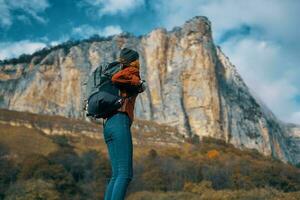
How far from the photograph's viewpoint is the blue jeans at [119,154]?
4293 mm

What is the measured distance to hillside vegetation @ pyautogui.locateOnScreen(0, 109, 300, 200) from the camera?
51094 millimetres

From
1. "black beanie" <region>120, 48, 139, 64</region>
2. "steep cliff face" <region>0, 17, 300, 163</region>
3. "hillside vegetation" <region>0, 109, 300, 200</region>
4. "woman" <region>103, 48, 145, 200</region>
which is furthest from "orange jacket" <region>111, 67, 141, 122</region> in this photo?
"steep cliff face" <region>0, 17, 300, 163</region>

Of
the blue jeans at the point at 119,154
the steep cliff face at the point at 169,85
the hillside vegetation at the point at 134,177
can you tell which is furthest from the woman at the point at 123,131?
the steep cliff face at the point at 169,85

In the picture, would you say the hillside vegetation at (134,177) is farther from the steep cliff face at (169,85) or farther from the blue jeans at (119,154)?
the steep cliff face at (169,85)

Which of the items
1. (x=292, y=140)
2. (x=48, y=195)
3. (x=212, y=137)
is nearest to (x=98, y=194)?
(x=48, y=195)

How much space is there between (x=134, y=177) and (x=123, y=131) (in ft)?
206

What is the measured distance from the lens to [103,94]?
4609 millimetres

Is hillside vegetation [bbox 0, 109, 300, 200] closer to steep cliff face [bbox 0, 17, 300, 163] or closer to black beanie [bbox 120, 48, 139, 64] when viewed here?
black beanie [bbox 120, 48, 139, 64]

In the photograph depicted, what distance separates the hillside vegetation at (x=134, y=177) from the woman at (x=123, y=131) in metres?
38.4

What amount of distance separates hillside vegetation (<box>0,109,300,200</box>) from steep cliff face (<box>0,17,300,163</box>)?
4439 cm

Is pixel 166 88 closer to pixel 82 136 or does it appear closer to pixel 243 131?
pixel 243 131

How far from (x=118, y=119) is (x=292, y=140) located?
196877mm

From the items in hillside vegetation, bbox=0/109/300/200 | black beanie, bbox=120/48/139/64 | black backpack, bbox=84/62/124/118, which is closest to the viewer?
black backpack, bbox=84/62/124/118

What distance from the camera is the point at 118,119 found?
451 centimetres
